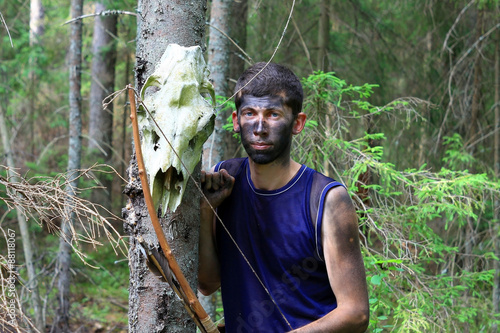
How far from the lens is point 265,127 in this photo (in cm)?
239

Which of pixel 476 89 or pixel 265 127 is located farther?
pixel 476 89

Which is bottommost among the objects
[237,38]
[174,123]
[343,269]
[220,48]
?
[343,269]

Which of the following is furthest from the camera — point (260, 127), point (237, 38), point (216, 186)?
point (237, 38)

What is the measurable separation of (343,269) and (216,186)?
0.73 m

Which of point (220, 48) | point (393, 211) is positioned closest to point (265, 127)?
point (393, 211)

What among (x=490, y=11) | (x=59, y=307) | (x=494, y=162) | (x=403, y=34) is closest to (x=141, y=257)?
(x=59, y=307)

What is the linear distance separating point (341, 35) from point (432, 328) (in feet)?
20.7

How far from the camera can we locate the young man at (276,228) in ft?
7.32

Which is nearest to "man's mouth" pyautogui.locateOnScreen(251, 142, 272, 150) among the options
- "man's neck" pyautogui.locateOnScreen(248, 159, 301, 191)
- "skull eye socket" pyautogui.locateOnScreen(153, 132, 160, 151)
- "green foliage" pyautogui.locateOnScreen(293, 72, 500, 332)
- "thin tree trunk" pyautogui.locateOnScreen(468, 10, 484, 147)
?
"man's neck" pyautogui.locateOnScreen(248, 159, 301, 191)

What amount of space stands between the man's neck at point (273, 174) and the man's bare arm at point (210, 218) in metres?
0.14

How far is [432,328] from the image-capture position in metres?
4.17

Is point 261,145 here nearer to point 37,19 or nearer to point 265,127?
point 265,127

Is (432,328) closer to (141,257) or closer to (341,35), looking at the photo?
(141,257)

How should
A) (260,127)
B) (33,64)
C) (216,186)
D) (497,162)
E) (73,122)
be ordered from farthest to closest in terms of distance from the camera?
(33,64), (497,162), (73,122), (216,186), (260,127)
